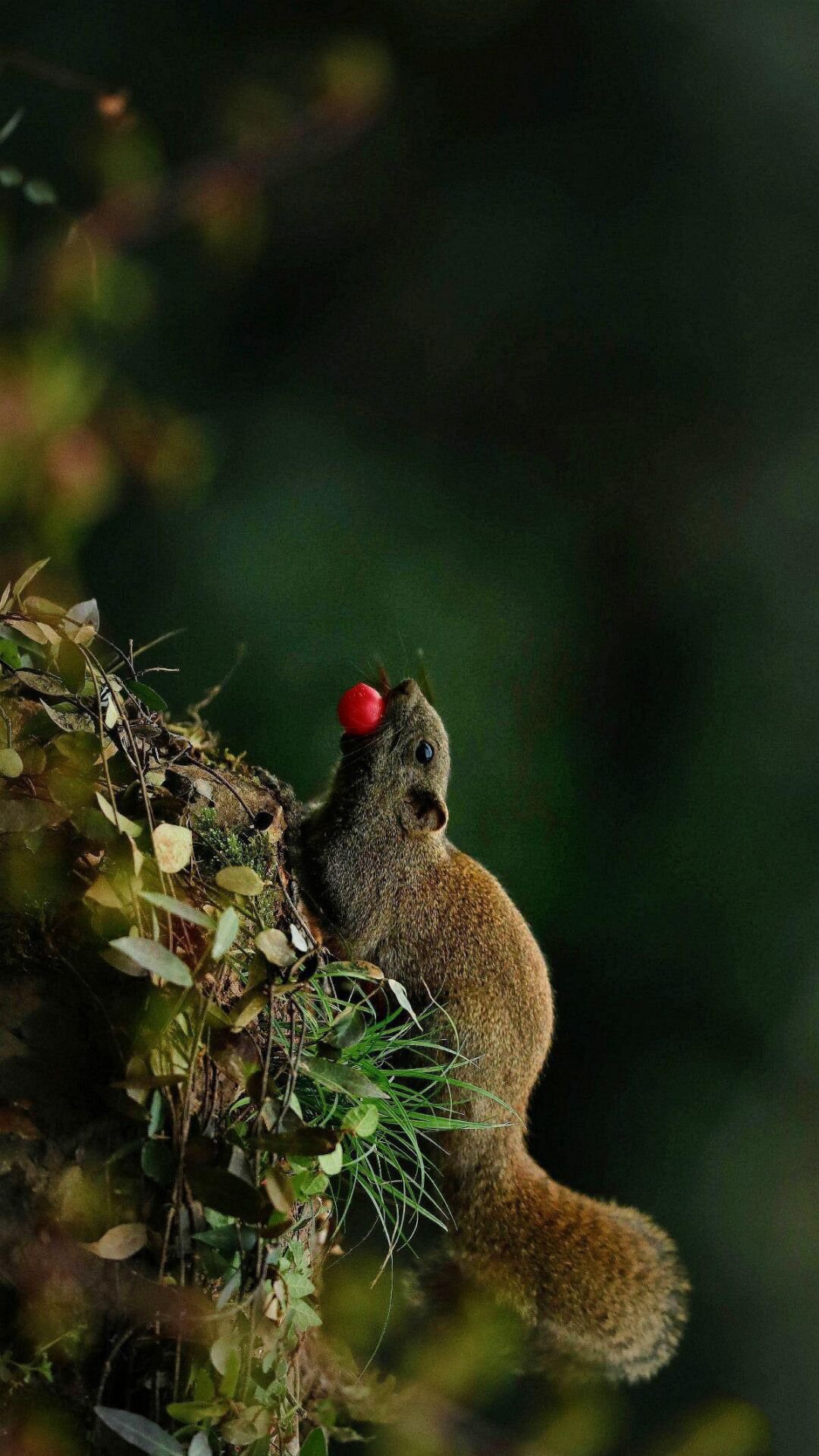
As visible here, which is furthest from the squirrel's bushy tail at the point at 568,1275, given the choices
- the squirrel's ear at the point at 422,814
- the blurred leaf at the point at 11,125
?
the blurred leaf at the point at 11,125

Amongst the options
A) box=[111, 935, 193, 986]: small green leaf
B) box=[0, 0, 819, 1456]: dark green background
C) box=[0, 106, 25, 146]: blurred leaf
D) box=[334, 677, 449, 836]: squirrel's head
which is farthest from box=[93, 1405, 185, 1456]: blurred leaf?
box=[0, 0, 819, 1456]: dark green background

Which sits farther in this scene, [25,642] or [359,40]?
[359,40]

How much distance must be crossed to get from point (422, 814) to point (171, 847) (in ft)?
1.32

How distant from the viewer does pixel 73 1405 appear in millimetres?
625

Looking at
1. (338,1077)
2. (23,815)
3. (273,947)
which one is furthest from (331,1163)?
(23,815)

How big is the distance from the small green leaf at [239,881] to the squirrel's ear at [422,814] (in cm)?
35

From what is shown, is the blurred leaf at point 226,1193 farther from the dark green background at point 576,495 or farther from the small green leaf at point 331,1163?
the dark green background at point 576,495

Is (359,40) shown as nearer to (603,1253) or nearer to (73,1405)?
(603,1253)

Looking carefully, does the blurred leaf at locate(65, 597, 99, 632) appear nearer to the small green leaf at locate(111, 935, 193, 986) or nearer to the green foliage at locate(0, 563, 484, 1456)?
the green foliage at locate(0, 563, 484, 1456)

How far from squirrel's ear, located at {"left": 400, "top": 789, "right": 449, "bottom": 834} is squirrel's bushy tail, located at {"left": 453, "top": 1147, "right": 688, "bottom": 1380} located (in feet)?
1.01

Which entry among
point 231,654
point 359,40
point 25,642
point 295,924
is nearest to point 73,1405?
point 295,924

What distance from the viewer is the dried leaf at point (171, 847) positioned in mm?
704

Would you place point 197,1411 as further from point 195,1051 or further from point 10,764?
point 10,764

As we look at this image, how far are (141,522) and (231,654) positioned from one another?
0.27 m
